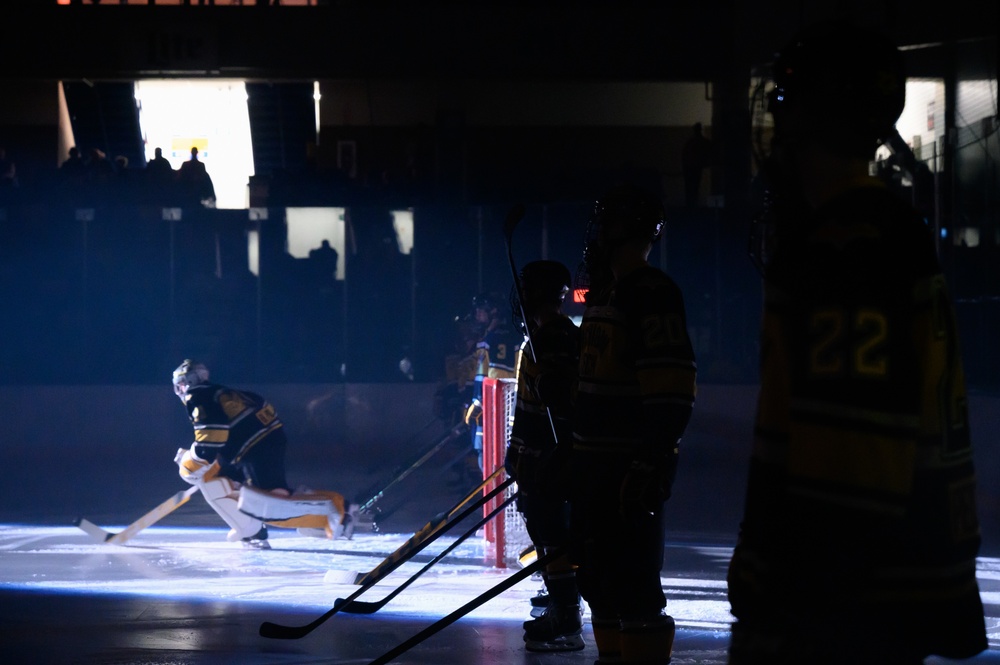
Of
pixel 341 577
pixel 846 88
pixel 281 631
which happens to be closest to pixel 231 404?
pixel 341 577

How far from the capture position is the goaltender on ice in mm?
6852

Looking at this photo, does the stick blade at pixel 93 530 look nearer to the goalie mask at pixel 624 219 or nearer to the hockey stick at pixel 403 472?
the hockey stick at pixel 403 472

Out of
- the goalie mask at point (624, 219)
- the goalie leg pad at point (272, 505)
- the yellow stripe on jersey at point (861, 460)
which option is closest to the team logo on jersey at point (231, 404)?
the goalie leg pad at point (272, 505)

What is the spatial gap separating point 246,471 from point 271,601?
192 cm

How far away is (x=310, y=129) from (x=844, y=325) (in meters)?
16.4

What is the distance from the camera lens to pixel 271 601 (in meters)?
5.36

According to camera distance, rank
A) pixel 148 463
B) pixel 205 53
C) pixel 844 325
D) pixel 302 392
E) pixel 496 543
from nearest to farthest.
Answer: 1. pixel 844 325
2. pixel 496 543
3. pixel 148 463
4. pixel 302 392
5. pixel 205 53

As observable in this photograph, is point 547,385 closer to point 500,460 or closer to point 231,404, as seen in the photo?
point 500,460

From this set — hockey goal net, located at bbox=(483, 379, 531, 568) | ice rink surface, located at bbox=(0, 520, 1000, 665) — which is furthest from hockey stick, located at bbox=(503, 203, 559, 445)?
hockey goal net, located at bbox=(483, 379, 531, 568)

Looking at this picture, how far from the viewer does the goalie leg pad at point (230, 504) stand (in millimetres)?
6891

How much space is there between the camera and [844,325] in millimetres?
1460

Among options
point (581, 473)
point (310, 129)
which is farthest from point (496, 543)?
point (310, 129)

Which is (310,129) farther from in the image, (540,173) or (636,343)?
(636,343)

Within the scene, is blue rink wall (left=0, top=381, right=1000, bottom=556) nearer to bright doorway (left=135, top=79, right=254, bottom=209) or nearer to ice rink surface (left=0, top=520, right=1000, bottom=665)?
ice rink surface (left=0, top=520, right=1000, bottom=665)
